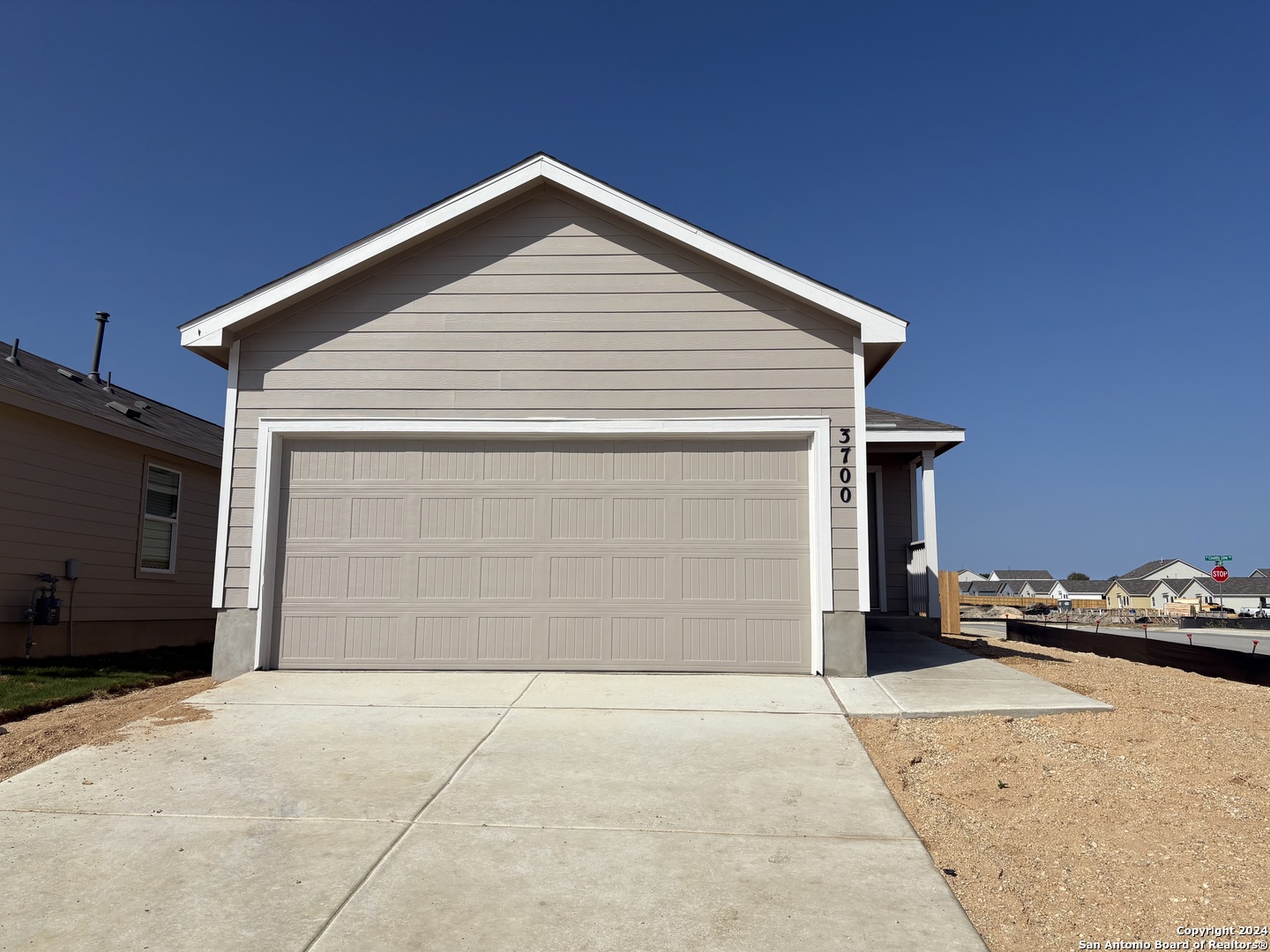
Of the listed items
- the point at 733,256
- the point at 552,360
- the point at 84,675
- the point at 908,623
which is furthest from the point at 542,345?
the point at 908,623

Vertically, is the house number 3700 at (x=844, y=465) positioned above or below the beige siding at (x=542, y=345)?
below

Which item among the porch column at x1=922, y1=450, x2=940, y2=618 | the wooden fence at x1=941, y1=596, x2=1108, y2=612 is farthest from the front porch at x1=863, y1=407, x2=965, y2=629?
the wooden fence at x1=941, y1=596, x2=1108, y2=612

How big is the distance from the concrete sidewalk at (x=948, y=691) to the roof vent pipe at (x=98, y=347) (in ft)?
44.8

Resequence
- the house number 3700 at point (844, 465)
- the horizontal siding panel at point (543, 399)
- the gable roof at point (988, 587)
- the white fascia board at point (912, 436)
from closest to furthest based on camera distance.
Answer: the house number 3700 at point (844, 465) < the horizontal siding panel at point (543, 399) < the white fascia board at point (912, 436) < the gable roof at point (988, 587)

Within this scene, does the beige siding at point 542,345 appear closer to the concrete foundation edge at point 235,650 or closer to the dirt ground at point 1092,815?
the concrete foundation edge at point 235,650

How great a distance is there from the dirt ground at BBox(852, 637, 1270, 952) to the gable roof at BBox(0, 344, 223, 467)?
10347mm

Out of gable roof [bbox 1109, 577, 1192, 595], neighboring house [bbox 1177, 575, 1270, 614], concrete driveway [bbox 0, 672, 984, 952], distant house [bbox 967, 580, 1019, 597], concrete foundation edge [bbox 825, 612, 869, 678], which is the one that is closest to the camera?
concrete driveway [bbox 0, 672, 984, 952]

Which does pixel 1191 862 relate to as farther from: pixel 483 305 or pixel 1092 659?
pixel 1092 659

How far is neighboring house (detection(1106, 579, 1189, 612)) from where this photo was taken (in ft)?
272

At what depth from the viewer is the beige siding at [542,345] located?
8617 mm

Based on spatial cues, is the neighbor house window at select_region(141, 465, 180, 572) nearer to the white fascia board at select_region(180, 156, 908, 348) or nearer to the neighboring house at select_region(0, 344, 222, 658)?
the neighboring house at select_region(0, 344, 222, 658)

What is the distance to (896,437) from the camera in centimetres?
1314

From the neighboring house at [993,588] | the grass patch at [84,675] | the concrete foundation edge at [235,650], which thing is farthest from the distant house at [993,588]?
the concrete foundation edge at [235,650]

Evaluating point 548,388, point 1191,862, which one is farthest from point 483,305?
point 1191,862
